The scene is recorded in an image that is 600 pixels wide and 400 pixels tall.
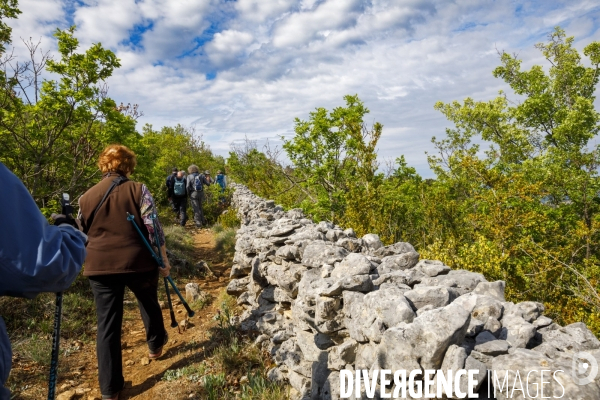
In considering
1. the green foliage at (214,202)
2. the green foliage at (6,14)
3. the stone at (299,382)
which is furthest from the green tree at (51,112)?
the green foliage at (214,202)

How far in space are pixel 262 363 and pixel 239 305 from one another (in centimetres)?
168

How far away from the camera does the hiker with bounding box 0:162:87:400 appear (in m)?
1.29

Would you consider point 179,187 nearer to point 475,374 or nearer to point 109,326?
point 109,326

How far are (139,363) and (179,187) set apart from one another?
8.28 metres

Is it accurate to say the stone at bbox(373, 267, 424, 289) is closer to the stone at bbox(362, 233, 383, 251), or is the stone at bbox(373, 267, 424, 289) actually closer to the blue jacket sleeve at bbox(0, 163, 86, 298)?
the stone at bbox(362, 233, 383, 251)

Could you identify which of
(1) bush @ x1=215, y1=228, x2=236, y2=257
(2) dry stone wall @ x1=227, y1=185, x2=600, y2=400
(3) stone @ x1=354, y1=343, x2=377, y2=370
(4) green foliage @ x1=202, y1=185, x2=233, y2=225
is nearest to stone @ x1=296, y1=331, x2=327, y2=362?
(2) dry stone wall @ x1=227, y1=185, x2=600, y2=400

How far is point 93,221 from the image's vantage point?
329cm

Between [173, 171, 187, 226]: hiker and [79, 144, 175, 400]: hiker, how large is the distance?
8.47m

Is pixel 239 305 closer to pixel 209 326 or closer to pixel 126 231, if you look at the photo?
pixel 209 326

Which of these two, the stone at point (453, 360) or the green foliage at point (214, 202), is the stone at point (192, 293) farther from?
the green foliage at point (214, 202)

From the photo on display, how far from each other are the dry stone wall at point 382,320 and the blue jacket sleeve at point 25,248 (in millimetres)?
1818

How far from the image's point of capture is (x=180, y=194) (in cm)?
1182

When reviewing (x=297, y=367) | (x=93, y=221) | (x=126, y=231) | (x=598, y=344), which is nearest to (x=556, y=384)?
(x=598, y=344)

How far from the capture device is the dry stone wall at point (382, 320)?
6.22 ft
